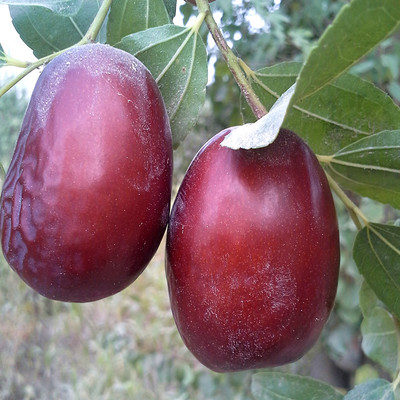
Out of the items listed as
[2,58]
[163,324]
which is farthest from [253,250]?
[163,324]

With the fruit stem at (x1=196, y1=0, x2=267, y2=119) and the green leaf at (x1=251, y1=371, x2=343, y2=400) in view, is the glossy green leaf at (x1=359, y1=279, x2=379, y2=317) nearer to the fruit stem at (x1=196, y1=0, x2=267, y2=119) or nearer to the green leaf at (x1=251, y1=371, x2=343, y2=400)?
the green leaf at (x1=251, y1=371, x2=343, y2=400)

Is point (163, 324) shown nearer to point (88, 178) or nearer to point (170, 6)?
point (170, 6)

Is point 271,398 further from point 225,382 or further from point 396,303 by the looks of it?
point 225,382

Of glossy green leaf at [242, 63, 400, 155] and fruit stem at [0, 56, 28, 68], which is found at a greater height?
fruit stem at [0, 56, 28, 68]

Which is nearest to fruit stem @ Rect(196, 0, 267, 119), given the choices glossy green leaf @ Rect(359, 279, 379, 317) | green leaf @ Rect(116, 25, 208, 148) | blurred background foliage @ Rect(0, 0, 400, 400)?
green leaf @ Rect(116, 25, 208, 148)

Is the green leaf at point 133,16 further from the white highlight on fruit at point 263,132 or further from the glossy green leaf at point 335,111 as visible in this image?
the white highlight on fruit at point 263,132

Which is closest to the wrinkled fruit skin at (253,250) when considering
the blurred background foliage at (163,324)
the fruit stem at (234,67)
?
the fruit stem at (234,67)
